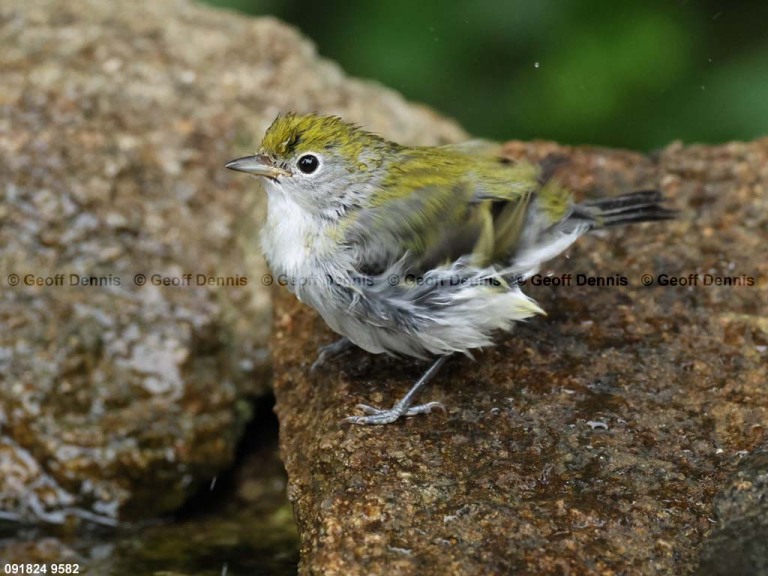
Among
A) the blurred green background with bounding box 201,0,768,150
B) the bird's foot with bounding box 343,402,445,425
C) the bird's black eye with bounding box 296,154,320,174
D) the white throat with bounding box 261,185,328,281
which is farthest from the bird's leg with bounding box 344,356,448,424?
the blurred green background with bounding box 201,0,768,150

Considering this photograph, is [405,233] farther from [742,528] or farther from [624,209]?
[742,528]

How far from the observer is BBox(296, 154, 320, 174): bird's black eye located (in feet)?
11.9

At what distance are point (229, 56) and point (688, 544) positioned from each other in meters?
3.80

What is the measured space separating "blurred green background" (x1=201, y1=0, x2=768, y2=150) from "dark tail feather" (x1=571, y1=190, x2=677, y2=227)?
2.18 metres

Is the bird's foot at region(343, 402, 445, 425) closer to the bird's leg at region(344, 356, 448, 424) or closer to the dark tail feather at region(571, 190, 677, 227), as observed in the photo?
the bird's leg at region(344, 356, 448, 424)

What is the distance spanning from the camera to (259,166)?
3625 millimetres

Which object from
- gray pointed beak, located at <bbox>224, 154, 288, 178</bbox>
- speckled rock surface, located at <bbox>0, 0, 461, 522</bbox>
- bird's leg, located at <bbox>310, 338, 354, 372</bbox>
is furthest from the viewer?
speckled rock surface, located at <bbox>0, 0, 461, 522</bbox>

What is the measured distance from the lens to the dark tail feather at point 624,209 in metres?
3.87

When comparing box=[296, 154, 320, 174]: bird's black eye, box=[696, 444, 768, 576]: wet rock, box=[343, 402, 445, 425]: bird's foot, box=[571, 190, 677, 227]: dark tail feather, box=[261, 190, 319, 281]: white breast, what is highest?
box=[571, 190, 677, 227]: dark tail feather

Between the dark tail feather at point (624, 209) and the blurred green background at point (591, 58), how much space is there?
2181 mm

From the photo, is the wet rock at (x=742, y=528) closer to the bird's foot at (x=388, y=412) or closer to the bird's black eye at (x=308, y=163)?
the bird's foot at (x=388, y=412)

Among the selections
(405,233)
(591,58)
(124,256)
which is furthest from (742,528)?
(591,58)

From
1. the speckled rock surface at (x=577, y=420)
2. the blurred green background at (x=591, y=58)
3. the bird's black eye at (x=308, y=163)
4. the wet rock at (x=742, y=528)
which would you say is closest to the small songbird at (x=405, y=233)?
the bird's black eye at (x=308, y=163)

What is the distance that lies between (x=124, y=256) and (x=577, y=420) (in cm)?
240
